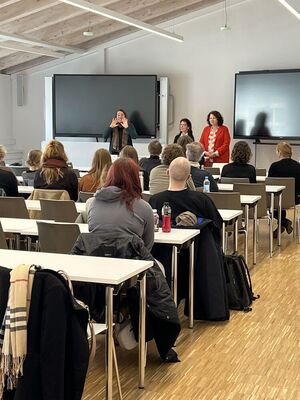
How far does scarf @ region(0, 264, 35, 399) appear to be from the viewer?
2.65m

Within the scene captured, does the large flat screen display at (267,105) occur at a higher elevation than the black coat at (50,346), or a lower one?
higher

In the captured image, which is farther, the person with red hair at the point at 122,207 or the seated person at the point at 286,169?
the seated person at the point at 286,169

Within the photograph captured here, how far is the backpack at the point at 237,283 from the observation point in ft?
17.4

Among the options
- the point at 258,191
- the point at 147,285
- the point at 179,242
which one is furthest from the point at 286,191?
the point at 147,285

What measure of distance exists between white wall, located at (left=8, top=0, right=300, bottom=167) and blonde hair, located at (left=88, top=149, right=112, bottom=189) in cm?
690

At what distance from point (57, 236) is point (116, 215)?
61 cm

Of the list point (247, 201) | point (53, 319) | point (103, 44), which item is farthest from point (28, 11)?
point (53, 319)

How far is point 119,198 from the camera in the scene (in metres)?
4.02

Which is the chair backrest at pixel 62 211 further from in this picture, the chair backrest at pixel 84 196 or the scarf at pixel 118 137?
the scarf at pixel 118 137

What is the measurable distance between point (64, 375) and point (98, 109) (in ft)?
35.7

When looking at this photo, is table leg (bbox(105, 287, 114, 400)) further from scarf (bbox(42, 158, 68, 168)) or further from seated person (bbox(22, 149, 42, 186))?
seated person (bbox(22, 149, 42, 186))

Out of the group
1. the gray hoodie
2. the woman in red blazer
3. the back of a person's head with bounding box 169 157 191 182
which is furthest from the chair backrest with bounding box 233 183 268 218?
the gray hoodie

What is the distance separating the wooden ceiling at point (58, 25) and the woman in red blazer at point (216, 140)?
2.44 meters

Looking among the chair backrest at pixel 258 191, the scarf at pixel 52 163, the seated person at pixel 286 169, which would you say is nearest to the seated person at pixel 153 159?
the chair backrest at pixel 258 191
